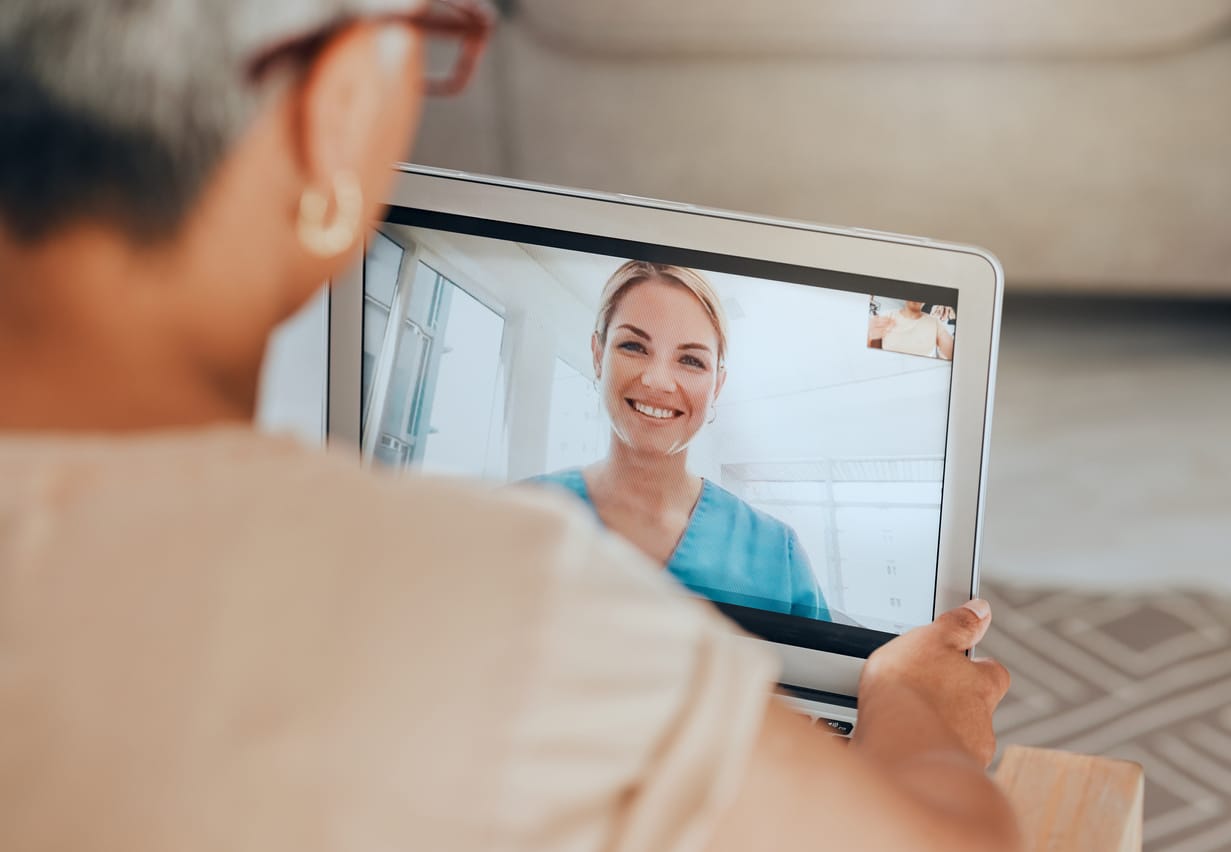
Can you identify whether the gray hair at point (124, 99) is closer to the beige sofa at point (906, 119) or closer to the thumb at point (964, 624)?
the thumb at point (964, 624)

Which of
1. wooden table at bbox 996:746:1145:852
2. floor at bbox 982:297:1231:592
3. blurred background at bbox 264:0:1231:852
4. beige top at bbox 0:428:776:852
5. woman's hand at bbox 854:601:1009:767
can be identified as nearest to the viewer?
beige top at bbox 0:428:776:852

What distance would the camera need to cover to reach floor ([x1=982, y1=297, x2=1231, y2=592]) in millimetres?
1632

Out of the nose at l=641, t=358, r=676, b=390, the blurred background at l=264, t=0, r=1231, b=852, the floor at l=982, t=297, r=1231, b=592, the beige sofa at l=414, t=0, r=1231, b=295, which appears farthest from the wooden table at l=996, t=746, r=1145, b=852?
the beige sofa at l=414, t=0, r=1231, b=295

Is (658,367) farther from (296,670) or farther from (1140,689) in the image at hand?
(1140,689)

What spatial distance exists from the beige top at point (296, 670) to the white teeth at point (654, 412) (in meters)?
0.40

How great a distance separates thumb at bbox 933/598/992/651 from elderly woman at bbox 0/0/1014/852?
0.88 ft

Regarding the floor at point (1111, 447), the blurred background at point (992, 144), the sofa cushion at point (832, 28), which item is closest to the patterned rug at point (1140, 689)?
the floor at point (1111, 447)

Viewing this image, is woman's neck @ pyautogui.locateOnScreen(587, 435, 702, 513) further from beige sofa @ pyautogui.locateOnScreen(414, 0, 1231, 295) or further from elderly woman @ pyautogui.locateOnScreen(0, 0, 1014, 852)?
beige sofa @ pyautogui.locateOnScreen(414, 0, 1231, 295)

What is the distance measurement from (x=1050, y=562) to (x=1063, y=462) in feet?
0.99

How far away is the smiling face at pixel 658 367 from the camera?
27.9 inches

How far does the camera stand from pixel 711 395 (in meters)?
0.72

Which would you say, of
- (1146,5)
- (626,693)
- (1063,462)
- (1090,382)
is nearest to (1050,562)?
(1063,462)

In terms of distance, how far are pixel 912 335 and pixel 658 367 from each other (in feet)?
0.47

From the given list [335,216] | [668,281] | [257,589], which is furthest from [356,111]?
[668,281]
